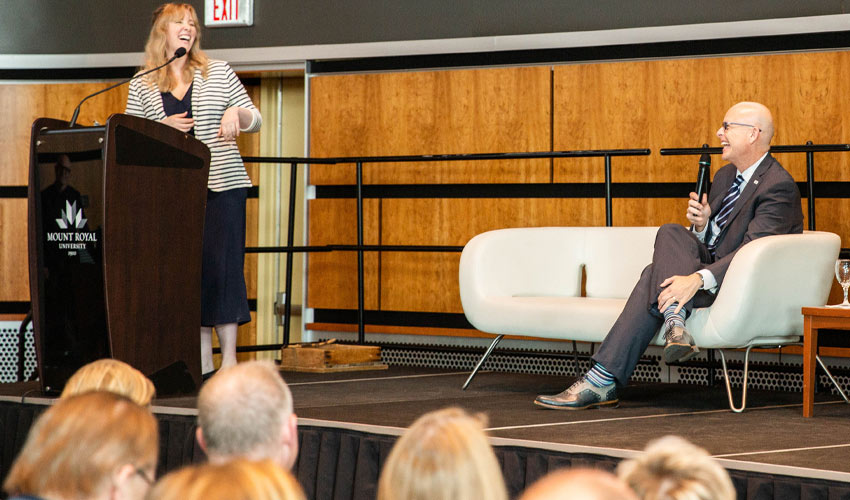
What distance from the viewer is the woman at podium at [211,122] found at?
3.63 m

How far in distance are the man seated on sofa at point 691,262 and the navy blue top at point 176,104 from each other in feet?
5.18

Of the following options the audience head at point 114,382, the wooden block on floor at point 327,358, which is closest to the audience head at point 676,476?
the audience head at point 114,382

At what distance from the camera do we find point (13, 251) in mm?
6184

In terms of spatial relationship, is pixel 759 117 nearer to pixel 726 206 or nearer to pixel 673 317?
pixel 726 206

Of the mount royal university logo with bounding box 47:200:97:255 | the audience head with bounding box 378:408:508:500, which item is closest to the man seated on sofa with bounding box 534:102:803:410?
the mount royal university logo with bounding box 47:200:97:255

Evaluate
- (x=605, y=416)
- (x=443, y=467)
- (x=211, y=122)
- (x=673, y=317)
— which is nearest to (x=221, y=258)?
(x=211, y=122)

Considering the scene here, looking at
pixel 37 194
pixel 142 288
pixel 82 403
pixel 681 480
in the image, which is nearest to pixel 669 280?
pixel 142 288

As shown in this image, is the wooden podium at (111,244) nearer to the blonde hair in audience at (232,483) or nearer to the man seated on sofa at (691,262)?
the man seated on sofa at (691,262)

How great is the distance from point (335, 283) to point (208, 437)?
4.03 metres

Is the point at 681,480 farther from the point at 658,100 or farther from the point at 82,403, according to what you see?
the point at 658,100

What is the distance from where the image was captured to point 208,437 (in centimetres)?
157

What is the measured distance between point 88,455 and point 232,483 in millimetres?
320

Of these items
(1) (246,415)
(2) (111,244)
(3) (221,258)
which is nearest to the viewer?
(1) (246,415)

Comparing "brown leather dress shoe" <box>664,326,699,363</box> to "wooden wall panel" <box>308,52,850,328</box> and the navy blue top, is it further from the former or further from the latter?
the navy blue top
